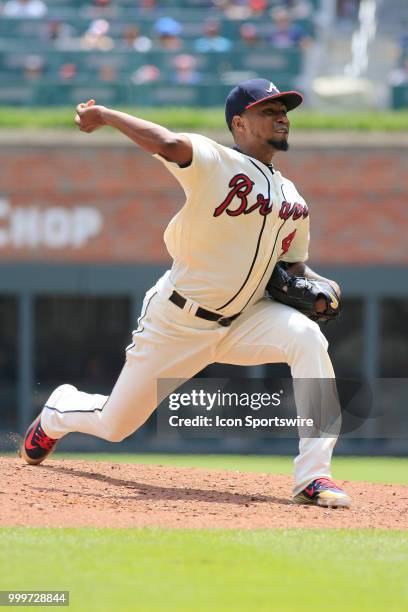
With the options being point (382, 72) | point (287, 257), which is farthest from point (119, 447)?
point (287, 257)

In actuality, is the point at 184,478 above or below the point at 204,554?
below

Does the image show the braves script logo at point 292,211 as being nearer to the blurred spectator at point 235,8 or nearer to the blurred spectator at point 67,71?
the blurred spectator at point 67,71

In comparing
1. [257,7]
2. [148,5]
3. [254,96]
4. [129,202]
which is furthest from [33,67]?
[254,96]

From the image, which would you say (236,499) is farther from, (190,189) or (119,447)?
(119,447)

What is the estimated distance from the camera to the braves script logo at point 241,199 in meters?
5.60

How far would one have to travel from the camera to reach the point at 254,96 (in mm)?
5746

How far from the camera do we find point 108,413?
244 inches

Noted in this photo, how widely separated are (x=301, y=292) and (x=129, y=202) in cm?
963

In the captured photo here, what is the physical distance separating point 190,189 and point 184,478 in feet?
6.93

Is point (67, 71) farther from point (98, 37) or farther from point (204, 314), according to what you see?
point (204, 314)

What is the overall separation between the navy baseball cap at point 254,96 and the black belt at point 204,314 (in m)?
0.93

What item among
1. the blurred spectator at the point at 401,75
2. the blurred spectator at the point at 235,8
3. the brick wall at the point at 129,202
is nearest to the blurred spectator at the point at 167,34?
the blurred spectator at the point at 235,8

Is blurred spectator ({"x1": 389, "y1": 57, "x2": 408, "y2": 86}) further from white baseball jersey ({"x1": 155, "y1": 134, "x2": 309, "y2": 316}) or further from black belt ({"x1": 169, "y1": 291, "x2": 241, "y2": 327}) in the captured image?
black belt ({"x1": 169, "y1": 291, "x2": 241, "y2": 327})

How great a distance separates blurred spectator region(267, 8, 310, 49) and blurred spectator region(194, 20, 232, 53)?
66cm
